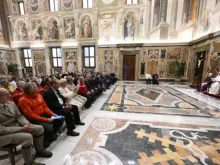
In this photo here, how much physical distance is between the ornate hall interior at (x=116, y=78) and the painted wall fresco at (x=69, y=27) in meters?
0.09

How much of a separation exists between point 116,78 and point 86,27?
18.9ft

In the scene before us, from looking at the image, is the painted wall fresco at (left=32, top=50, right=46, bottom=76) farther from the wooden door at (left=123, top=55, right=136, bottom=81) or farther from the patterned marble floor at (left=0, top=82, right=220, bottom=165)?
the patterned marble floor at (left=0, top=82, right=220, bottom=165)

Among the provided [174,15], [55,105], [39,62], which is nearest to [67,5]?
[39,62]

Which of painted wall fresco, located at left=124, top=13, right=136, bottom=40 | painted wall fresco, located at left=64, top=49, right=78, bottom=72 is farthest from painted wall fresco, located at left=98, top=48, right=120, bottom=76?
painted wall fresco, located at left=64, top=49, right=78, bottom=72

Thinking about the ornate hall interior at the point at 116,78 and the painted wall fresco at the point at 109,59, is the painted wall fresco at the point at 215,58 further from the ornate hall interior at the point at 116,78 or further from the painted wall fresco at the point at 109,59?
the painted wall fresco at the point at 109,59

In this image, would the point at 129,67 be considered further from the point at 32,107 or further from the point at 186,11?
the point at 32,107

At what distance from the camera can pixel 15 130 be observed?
160 centimetres

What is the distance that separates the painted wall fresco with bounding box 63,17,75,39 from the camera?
11.2 metres

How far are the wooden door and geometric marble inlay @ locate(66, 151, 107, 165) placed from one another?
9.66 meters

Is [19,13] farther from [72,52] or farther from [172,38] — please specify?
[172,38]

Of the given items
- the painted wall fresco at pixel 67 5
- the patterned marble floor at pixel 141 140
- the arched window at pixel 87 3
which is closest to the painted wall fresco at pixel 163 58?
the arched window at pixel 87 3

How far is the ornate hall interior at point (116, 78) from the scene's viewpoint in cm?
207

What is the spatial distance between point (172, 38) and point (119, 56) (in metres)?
4.75

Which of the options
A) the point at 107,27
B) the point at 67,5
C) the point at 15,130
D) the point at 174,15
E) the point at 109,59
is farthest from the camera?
the point at 109,59
